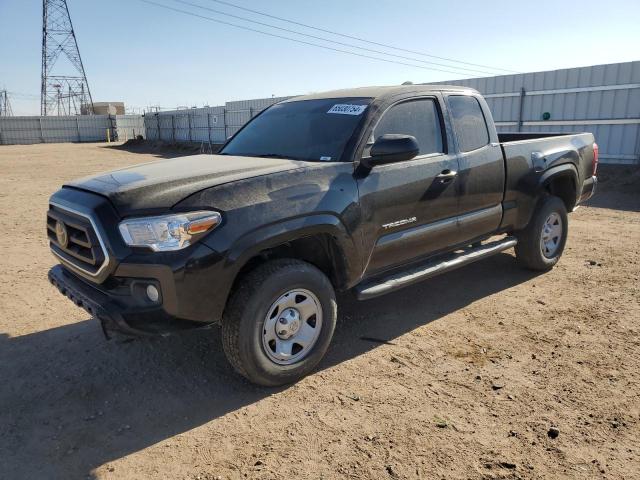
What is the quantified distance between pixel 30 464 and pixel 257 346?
138cm

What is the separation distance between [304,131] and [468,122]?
5.57 feet

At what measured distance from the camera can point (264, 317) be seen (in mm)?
3158

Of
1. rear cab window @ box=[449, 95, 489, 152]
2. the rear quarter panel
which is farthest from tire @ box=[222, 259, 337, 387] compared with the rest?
the rear quarter panel

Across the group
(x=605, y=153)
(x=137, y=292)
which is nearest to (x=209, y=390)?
(x=137, y=292)

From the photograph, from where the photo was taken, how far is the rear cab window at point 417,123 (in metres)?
3.97

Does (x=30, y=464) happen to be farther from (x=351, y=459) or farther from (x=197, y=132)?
(x=197, y=132)

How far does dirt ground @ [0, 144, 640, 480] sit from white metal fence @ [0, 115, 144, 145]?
49.4 meters

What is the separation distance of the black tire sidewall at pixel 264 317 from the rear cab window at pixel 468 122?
6.79 feet

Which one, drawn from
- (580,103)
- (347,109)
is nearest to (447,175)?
(347,109)

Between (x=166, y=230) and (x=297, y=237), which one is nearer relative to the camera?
(x=166, y=230)

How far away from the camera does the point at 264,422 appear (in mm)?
3014

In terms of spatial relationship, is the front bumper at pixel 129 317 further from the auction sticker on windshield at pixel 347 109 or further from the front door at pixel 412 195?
the auction sticker on windshield at pixel 347 109

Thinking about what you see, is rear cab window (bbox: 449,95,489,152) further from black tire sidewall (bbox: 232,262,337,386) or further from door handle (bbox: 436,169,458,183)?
black tire sidewall (bbox: 232,262,337,386)

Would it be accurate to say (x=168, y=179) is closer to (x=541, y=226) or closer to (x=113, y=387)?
(x=113, y=387)
